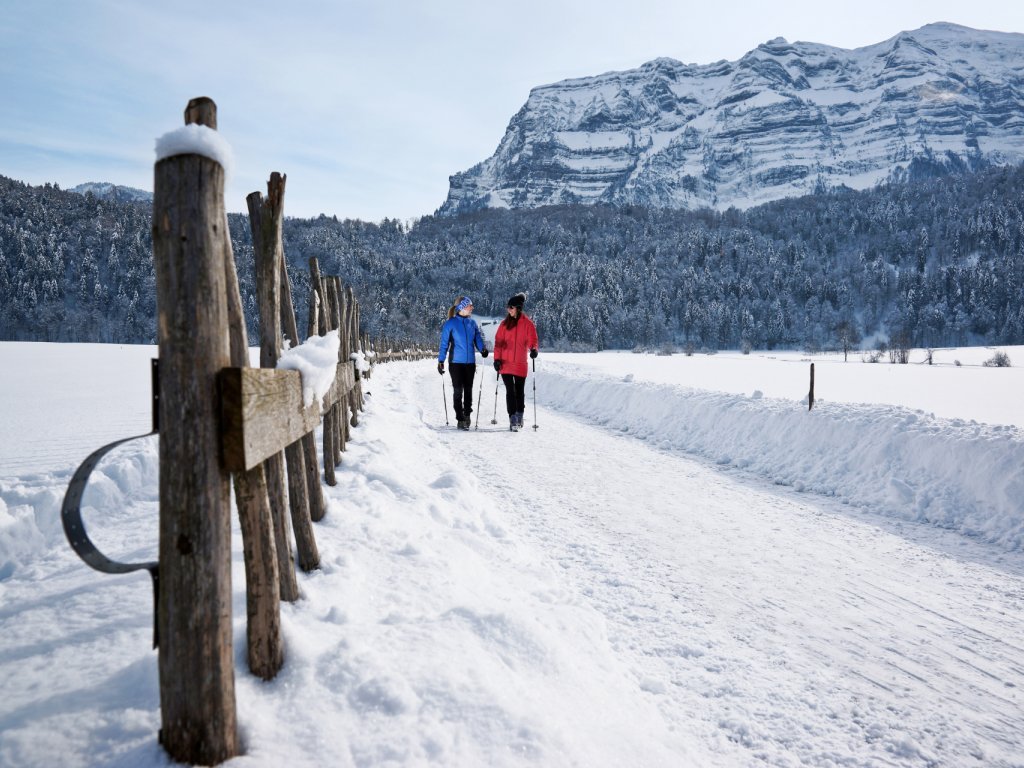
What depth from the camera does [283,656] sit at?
6.97 feet

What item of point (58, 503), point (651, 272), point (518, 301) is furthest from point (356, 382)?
point (651, 272)

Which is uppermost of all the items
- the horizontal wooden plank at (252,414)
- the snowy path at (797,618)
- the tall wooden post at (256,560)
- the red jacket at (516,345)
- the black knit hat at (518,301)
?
the black knit hat at (518,301)

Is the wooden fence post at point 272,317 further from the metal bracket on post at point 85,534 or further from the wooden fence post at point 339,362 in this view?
the wooden fence post at point 339,362

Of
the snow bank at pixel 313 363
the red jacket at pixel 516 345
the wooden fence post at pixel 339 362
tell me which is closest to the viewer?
the snow bank at pixel 313 363

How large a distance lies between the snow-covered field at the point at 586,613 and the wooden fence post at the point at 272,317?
219mm

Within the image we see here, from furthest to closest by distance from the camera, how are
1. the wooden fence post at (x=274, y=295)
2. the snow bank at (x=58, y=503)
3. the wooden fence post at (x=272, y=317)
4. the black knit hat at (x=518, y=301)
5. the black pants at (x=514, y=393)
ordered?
1. the black pants at (x=514, y=393)
2. the black knit hat at (x=518, y=301)
3. the snow bank at (x=58, y=503)
4. the wooden fence post at (x=274, y=295)
5. the wooden fence post at (x=272, y=317)

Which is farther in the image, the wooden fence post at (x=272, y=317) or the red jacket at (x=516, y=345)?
the red jacket at (x=516, y=345)

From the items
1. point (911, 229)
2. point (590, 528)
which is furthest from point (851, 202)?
point (590, 528)

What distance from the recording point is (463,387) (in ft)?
34.5

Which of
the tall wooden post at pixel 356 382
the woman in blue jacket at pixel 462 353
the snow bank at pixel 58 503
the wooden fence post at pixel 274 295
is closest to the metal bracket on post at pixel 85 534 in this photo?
the wooden fence post at pixel 274 295

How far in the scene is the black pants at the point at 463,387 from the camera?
34.0 feet

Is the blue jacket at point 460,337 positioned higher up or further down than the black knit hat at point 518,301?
further down

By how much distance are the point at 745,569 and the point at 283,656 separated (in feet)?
10.7

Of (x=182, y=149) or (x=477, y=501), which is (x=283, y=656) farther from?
(x=477, y=501)
